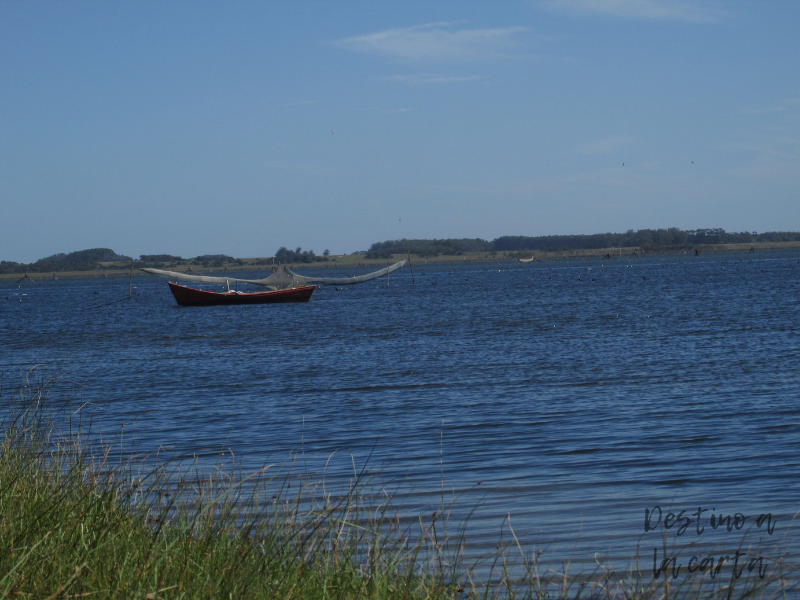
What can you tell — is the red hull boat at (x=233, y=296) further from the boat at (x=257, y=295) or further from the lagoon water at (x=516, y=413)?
the lagoon water at (x=516, y=413)

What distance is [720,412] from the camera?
12844 millimetres

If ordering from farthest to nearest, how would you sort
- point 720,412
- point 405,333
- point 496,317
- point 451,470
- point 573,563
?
point 496,317, point 405,333, point 720,412, point 451,470, point 573,563

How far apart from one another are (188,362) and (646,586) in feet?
66.6

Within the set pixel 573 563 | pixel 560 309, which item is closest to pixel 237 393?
pixel 573 563

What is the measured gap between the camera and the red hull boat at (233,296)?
57.4 meters

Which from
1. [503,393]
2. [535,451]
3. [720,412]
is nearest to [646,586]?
[535,451]

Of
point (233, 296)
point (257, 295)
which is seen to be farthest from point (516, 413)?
point (233, 296)

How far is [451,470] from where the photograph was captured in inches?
377

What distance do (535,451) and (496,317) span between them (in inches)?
1204

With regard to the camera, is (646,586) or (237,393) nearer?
(646,586)

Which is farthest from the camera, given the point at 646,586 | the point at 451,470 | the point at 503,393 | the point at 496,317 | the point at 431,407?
the point at 496,317

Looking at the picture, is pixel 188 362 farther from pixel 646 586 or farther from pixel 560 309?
pixel 560 309

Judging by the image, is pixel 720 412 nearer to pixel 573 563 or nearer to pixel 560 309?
pixel 573 563

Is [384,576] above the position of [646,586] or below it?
above
